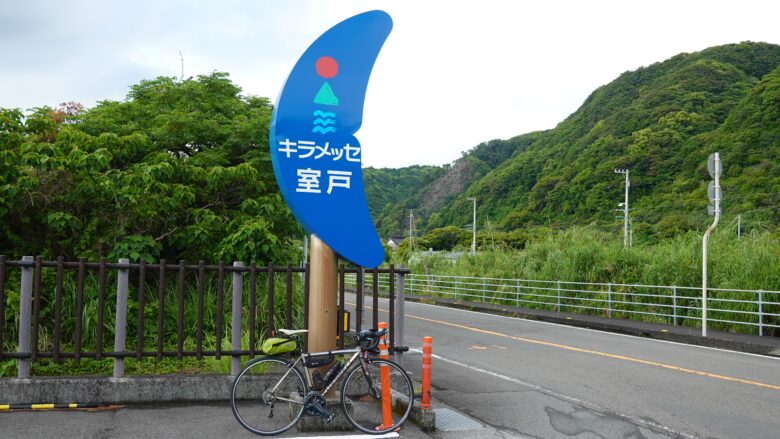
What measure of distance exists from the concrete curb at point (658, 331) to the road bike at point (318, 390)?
31.6 feet

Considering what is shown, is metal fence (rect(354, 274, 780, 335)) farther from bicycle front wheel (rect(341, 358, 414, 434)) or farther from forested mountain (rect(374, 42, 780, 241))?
A: forested mountain (rect(374, 42, 780, 241))

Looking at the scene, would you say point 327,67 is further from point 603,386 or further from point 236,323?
point 603,386

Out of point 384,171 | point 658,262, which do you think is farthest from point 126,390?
point 384,171

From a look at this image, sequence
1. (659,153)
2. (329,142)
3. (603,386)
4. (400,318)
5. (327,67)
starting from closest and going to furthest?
(329,142) → (327,67) → (400,318) → (603,386) → (659,153)

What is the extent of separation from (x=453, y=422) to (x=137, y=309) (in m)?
5.06

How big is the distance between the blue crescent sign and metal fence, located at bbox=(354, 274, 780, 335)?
10.6m

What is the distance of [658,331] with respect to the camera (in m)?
15.2

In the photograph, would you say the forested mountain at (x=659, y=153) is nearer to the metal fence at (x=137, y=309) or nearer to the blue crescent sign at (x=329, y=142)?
the metal fence at (x=137, y=309)

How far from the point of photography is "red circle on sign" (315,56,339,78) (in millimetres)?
6848

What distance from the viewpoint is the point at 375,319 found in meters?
7.84

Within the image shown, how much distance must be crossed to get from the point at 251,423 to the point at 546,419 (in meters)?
3.26

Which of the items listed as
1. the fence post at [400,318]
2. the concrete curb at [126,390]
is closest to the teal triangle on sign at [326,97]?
the fence post at [400,318]

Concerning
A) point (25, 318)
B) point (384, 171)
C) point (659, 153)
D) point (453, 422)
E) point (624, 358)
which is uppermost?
point (384, 171)

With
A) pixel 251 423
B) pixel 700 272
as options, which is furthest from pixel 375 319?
pixel 700 272
